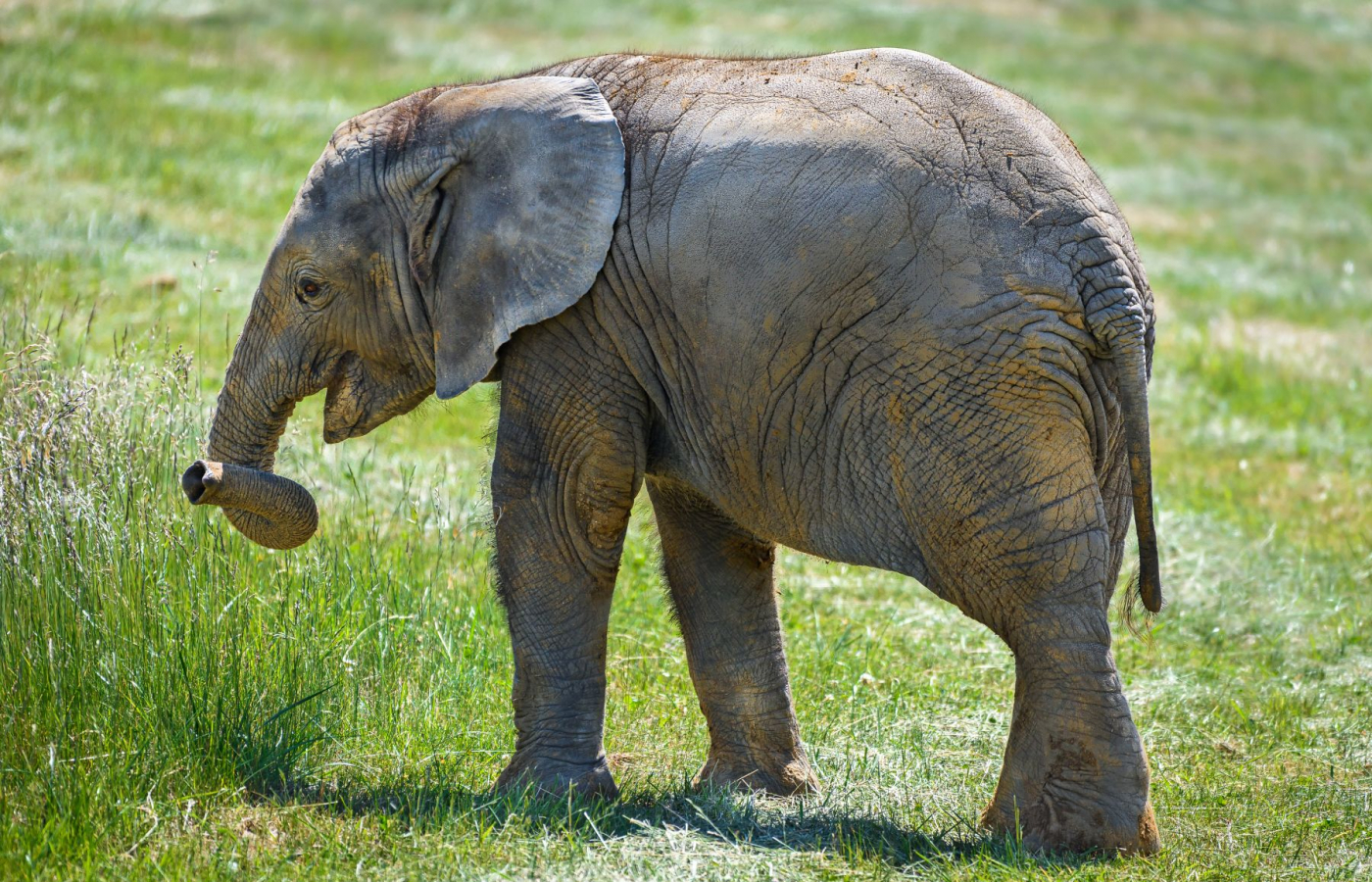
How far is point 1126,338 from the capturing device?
5.53 m

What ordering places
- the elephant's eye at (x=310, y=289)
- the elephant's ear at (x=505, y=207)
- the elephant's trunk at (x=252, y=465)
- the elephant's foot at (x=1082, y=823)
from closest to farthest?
the elephant's foot at (x=1082, y=823), the elephant's ear at (x=505, y=207), the elephant's trunk at (x=252, y=465), the elephant's eye at (x=310, y=289)

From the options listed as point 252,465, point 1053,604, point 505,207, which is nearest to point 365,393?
point 252,465

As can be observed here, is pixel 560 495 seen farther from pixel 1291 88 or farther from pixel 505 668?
pixel 1291 88

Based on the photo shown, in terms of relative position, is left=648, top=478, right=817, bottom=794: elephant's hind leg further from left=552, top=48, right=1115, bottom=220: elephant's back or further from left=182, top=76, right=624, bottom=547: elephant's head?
left=552, top=48, right=1115, bottom=220: elephant's back

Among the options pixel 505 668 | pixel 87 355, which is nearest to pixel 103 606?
pixel 505 668

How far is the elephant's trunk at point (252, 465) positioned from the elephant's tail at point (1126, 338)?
3177 mm

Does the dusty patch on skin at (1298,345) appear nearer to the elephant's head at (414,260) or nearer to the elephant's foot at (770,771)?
the elephant's foot at (770,771)

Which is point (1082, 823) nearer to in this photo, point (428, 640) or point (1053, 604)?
point (1053, 604)

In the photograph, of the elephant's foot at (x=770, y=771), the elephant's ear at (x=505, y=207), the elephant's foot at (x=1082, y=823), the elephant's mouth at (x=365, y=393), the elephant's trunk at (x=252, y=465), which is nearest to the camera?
the elephant's foot at (x=1082, y=823)

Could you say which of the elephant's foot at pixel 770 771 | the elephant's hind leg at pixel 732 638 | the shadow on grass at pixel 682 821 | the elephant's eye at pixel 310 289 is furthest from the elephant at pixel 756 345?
the elephant's foot at pixel 770 771

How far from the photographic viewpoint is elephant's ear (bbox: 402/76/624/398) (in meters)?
6.01

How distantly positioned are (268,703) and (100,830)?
105 cm

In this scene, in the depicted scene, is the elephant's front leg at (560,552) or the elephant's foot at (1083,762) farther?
the elephant's front leg at (560,552)

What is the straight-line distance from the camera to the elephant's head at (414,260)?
6039 millimetres
